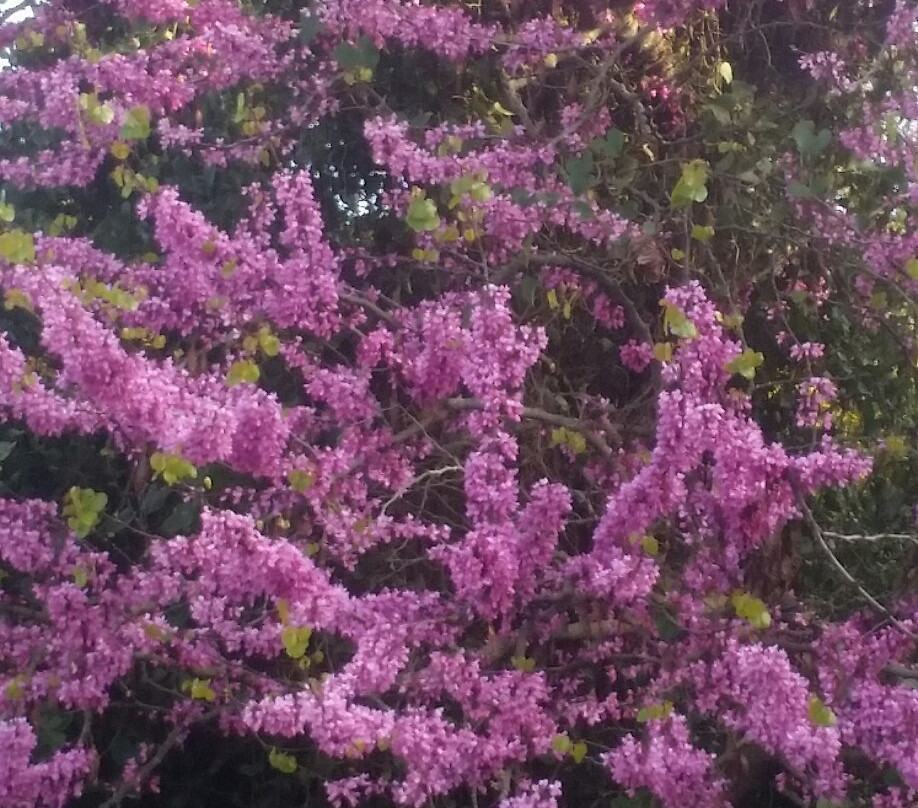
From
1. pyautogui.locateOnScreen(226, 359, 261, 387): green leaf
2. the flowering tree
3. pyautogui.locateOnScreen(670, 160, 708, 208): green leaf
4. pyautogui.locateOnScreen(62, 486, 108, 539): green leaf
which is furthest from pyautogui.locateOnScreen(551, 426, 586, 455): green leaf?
pyautogui.locateOnScreen(62, 486, 108, 539): green leaf

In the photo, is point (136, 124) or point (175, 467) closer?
point (175, 467)

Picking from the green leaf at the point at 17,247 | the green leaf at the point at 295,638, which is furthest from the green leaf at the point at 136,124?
the green leaf at the point at 295,638

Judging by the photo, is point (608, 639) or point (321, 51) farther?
point (321, 51)

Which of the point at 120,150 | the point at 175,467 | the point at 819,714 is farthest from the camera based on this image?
the point at 120,150

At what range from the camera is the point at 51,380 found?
3.21 metres

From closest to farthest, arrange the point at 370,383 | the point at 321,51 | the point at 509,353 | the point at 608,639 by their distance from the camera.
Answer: the point at 509,353
the point at 608,639
the point at 370,383
the point at 321,51

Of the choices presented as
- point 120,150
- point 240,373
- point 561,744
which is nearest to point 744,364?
point 561,744

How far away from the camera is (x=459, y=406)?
304 centimetres

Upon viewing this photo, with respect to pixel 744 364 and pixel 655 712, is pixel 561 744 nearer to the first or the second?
pixel 655 712

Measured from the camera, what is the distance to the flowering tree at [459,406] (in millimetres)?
→ 2611

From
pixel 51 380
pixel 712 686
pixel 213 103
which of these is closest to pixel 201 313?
pixel 51 380

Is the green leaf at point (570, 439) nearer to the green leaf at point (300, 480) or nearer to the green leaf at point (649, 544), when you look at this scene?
the green leaf at point (649, 544)

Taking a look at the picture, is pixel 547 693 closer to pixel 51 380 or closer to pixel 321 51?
pixel 51 380

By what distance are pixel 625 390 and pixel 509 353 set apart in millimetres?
1132
